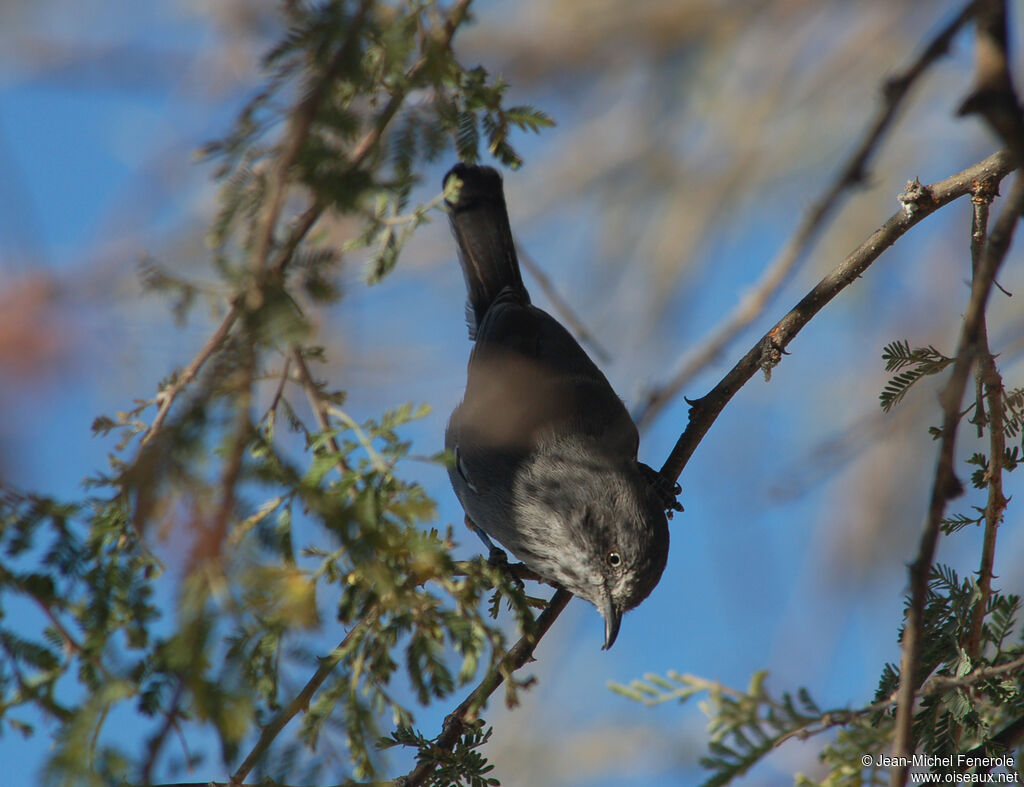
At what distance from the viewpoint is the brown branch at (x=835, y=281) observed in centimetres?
291

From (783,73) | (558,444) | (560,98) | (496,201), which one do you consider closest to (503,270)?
(496,201)

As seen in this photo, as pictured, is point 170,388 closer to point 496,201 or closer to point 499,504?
point 499,504

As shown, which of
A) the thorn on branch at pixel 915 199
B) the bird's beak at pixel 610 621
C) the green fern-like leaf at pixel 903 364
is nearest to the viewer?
the green fern-like leaf at pixel 903 364

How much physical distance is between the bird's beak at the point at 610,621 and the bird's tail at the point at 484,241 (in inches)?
75.0

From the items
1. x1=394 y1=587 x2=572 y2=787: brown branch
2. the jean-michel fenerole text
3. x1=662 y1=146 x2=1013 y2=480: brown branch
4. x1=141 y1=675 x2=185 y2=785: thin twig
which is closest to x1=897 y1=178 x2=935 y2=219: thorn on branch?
x1=662 y1=146 x2=1013 y2=480: brown branch

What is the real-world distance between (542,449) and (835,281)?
1.52 m

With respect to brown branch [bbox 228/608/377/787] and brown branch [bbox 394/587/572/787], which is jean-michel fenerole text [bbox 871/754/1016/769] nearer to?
brown branch [bbox 394/587/572/787]

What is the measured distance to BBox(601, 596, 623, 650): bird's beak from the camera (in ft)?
12.0

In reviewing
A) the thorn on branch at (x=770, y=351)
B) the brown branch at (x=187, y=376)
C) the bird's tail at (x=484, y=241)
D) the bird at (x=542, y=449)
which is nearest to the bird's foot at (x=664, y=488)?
the bird at (x=542, y=449)

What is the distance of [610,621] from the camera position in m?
3.66

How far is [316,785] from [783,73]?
254 inches

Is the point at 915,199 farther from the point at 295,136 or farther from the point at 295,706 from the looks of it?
the point at 295,706

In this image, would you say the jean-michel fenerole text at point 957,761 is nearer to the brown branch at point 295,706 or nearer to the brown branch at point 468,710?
the brown branch at point 468,710

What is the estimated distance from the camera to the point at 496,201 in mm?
4906
